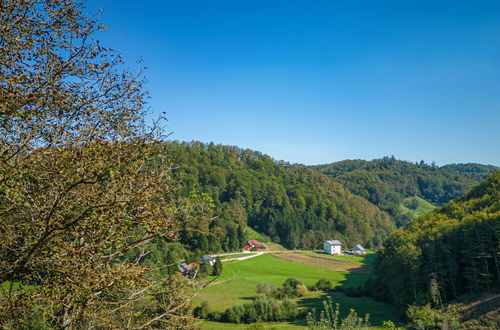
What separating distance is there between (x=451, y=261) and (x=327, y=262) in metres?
52.2

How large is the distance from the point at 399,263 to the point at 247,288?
26.7m

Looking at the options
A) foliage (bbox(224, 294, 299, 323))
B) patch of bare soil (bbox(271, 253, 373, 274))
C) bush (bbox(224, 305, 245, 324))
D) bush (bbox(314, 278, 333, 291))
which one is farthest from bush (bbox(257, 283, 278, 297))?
patch of bare soil (bbox(271, 253, 373, 274))

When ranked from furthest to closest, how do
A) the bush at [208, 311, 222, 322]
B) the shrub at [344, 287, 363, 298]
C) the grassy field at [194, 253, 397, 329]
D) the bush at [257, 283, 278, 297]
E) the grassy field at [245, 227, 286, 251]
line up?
the grassy field at [245, 227, 286, 251] → the shrub at [344, 287, 363, 298] → the bush at [257, 283, 278, 297] → the grassy field at [194, 253, 397, 329] → the bush at [208, 311, 222, 322]

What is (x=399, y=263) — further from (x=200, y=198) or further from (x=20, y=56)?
(x=20, y=56)

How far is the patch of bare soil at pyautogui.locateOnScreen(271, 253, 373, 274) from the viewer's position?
8336cm

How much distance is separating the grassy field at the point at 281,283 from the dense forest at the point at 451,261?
5285mm

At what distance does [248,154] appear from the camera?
183875 millimetres

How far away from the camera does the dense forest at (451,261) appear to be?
39.6m

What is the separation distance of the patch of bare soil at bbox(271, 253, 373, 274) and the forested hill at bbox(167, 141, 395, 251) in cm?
1655

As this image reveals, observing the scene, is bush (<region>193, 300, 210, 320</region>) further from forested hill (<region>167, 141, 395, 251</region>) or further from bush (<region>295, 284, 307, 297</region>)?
forested hill (<region>167, 141, 395, 251</region>)

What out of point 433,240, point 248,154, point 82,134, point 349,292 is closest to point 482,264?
point 433,240

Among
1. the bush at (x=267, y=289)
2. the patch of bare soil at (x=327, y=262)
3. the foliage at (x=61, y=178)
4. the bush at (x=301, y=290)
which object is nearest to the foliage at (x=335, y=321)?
the foliage at (x=61, y=178)

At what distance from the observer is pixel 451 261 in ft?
139

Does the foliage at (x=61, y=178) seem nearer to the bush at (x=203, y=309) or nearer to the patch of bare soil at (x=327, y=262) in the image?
the bush at (x=203, y=309)
